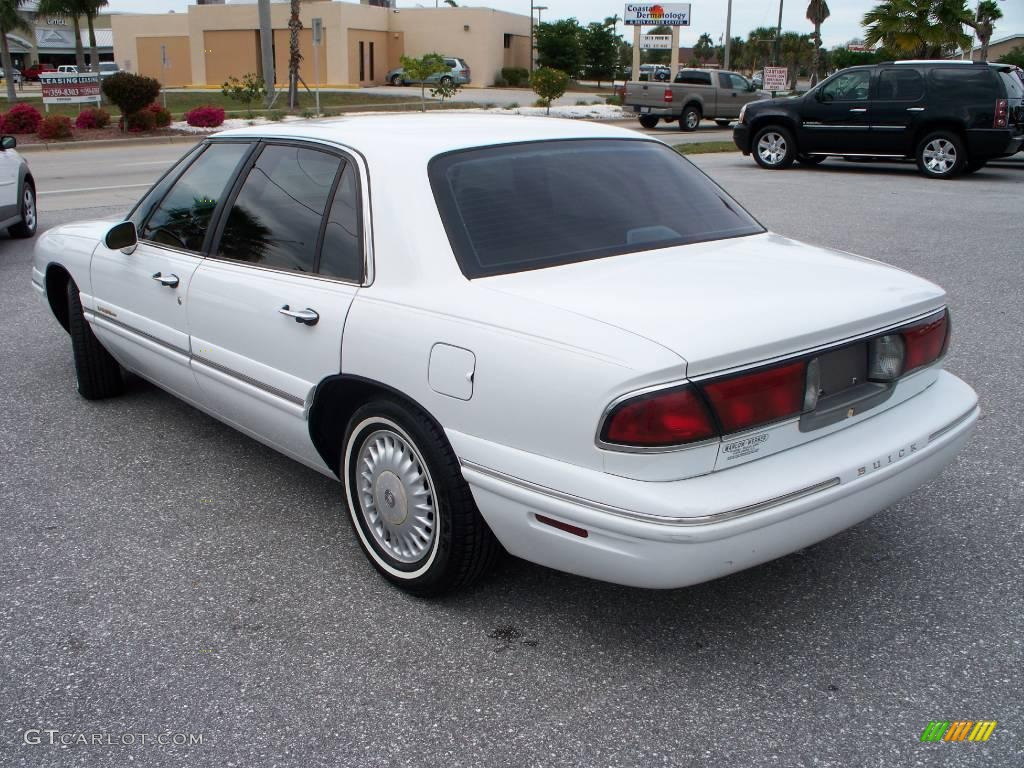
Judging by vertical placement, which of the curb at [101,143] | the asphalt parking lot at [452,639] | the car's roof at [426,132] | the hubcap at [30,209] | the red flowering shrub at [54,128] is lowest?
the asphalt parking lot at [452,639]

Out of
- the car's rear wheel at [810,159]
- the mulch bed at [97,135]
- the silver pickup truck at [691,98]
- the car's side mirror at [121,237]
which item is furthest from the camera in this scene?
the silver pickup truck at [691,98]

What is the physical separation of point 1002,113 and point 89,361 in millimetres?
14481

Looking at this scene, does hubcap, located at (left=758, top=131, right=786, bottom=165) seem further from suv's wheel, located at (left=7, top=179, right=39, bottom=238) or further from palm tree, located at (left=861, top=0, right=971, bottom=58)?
palm tree, located at (left=861, top=0, right=971, bottom=58)

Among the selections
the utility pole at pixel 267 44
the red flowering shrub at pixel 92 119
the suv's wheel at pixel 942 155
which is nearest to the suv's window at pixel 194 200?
the suv's wheel at pixel 942 155

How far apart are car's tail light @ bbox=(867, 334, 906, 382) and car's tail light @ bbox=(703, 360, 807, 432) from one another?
361 mm

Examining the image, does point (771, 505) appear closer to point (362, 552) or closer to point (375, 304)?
point (375, 304)

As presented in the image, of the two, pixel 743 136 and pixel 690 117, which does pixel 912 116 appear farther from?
pixel 690 117

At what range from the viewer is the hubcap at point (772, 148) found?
17719 millimetres

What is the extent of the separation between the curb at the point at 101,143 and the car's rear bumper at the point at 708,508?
2175cm

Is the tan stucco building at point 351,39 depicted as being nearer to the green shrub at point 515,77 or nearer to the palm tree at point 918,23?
the green shrub at point 515,77

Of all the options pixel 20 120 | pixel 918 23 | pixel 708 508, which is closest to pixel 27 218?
pixel 708 508

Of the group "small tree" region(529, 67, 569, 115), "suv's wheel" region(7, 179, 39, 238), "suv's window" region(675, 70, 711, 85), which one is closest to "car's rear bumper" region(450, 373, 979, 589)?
"suv's wheel" region(7, 179, 39, 238)

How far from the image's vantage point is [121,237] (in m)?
4.45

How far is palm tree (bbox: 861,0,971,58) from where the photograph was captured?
3344 centimetres
